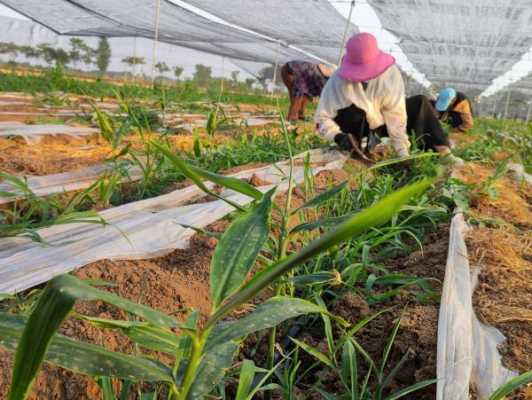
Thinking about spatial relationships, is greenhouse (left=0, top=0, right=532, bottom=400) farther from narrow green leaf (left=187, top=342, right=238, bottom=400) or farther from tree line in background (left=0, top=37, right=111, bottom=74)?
tree line in background (left=0, top=37, right=111, bottom=74)

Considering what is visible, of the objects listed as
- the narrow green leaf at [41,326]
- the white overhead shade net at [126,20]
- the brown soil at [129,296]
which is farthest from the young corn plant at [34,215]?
the white overhead shade net at [126,20]

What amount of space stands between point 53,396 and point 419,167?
→ 214cm

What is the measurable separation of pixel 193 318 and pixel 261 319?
0.46ft

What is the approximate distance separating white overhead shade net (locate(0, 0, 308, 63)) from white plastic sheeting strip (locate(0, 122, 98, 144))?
544 cm

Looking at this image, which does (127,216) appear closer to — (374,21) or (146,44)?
(374,21)

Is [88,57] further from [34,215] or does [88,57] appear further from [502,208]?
[502,208]

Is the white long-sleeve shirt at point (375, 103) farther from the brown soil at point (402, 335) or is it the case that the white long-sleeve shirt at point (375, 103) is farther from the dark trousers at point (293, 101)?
the dark trousers at point (293, 101)

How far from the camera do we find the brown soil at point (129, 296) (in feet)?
2.40

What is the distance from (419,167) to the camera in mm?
2506

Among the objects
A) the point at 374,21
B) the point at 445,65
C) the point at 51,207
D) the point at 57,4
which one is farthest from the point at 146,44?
the point at 51,207

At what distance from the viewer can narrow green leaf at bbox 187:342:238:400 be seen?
0.49 m

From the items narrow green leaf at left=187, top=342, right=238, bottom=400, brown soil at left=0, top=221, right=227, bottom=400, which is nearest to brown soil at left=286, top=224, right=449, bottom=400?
brown soil at left=0, top=221, right=227, bottom=400

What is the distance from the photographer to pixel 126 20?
10766mm

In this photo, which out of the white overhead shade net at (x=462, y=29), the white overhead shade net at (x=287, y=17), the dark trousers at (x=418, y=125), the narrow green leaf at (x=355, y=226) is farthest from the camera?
the white overhead shade net at (x=287, y=17)
